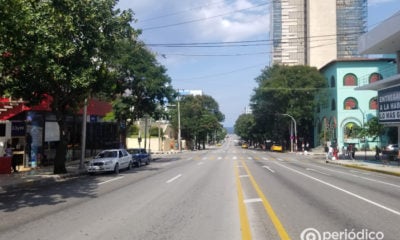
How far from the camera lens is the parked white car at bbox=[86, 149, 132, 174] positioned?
26.3 metres

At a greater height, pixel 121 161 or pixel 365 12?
pixel 365 12

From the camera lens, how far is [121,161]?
28656mm

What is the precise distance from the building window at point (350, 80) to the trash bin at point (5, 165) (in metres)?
58.0

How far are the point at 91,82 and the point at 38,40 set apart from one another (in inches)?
274

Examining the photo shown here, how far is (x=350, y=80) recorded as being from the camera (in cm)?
7225

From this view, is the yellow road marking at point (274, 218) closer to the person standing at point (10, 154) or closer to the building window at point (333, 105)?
the person standing at point (10, 154)

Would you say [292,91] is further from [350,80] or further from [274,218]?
[274,218]

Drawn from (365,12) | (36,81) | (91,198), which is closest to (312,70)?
(365,12)

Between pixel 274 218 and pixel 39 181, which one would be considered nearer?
pixel 274 218

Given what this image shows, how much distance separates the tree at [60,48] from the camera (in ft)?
50.2

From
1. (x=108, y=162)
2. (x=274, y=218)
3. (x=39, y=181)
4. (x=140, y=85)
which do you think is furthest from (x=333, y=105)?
(x=274, y=218)

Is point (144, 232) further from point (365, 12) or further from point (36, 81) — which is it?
point (365, 12)

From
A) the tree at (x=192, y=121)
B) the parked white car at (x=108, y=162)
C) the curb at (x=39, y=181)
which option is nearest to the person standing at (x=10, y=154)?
the curb at (x=39, y=181)

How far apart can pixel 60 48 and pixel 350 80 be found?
6135 centimetres
